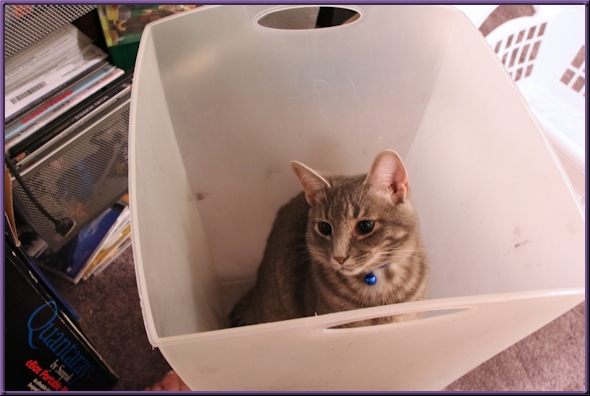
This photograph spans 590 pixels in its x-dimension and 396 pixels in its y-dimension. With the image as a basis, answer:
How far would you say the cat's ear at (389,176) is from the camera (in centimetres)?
70

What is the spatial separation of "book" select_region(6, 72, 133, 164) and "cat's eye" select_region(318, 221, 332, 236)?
550 mm

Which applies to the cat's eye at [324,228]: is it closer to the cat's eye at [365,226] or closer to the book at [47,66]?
the cat's eye at [365,226]

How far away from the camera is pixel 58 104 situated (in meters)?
0.95

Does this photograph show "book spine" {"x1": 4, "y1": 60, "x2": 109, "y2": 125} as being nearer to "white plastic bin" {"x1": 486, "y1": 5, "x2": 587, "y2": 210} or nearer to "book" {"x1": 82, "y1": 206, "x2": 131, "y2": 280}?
"book" {"x1": 82, "y1": 206, "x2": 131, "y2": 280}

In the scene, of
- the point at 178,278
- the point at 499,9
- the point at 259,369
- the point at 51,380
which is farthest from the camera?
the point at 499,9

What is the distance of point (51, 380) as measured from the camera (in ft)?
3.09

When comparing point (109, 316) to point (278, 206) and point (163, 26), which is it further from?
point (163, 26)

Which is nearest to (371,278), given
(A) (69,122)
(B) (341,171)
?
(B) (341,171)

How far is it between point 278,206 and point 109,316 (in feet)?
1.74

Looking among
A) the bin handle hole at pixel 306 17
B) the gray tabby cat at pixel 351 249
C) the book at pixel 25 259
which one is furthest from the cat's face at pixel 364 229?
the book at pixel 25 259

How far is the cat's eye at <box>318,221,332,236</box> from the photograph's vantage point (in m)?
0.79

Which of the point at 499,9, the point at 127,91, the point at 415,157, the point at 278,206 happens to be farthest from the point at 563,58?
the point at 127,91

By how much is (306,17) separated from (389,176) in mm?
503

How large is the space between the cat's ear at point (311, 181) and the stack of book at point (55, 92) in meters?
0.48
